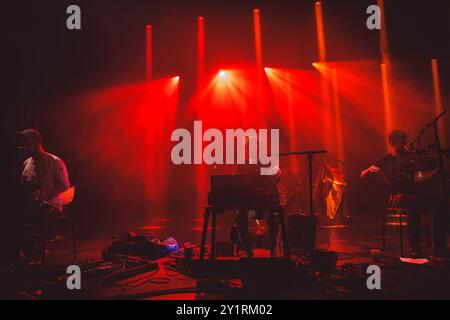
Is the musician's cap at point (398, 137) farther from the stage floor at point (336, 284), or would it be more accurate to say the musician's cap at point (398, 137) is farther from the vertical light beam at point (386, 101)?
the vertical light beam at point (386, 101)

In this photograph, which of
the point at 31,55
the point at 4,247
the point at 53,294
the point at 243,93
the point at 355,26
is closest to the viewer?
the point at 53,294

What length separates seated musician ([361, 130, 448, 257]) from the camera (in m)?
3.72

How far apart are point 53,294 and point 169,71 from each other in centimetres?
603

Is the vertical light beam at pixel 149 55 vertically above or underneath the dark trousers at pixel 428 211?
above

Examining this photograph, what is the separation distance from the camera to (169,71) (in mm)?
7691

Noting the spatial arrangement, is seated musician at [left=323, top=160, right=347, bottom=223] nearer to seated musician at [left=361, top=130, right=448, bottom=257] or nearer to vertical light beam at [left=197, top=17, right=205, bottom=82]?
seated musician at [left=361, top=130, right=448, bottom=257]

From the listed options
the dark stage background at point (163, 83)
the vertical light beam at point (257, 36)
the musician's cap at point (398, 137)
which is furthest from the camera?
the vertical light beam at point (257, 36)

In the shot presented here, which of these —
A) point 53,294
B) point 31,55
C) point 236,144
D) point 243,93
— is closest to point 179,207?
point 236,144

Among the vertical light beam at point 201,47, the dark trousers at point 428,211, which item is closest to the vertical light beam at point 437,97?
the dark trousers at point 428,211

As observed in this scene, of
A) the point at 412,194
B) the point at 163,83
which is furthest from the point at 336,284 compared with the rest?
the point at 163,83

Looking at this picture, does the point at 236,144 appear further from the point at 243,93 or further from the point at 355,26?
the point at 355,26


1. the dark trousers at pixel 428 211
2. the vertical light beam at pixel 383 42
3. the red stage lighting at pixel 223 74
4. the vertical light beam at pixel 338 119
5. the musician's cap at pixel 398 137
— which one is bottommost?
the dark trousers at pixel 428 211

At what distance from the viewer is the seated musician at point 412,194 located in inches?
147

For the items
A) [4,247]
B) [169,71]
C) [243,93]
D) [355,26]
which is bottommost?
[4,247]
